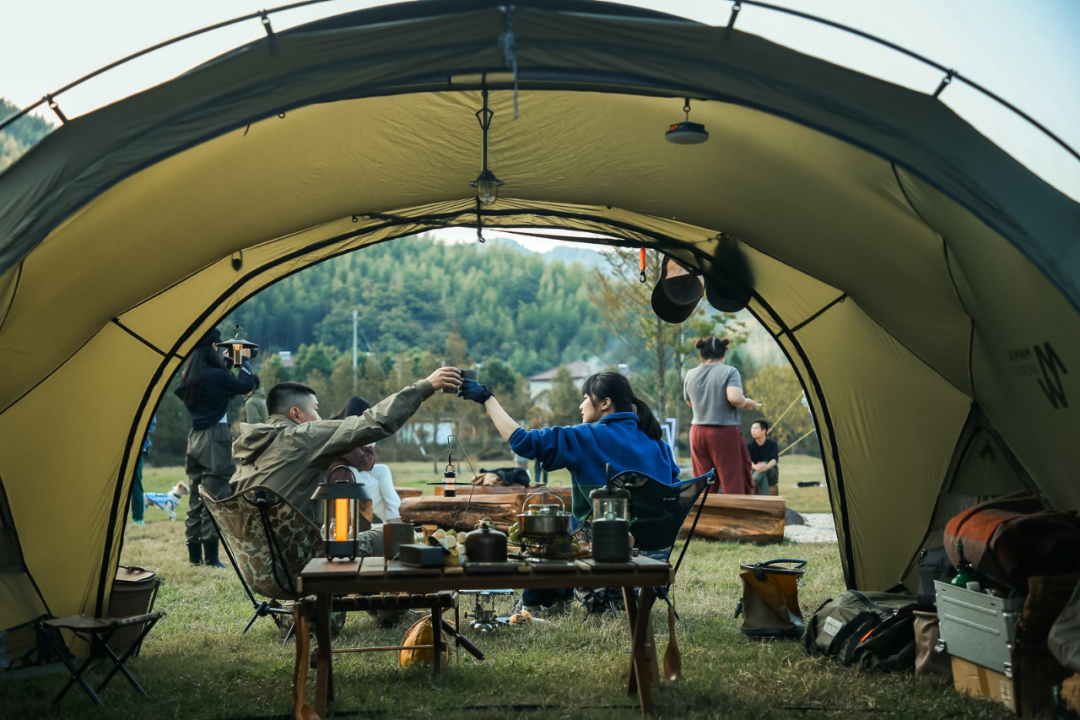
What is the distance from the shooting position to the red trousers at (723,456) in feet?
26.1

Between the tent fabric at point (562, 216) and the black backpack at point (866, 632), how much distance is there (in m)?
0.78

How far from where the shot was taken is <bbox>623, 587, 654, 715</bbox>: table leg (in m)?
3.43

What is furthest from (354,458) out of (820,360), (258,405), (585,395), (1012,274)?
(1012,274)

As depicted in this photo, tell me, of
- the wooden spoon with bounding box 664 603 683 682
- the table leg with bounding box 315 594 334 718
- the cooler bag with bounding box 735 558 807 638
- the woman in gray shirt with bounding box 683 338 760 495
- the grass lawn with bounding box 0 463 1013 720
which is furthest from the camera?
the woman in gray shirt with bounding box 683 338 760 495

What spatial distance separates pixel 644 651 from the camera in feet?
11.4

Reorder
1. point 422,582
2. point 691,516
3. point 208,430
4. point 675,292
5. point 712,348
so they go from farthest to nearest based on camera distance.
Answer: point 691,516 → point 712,348 → point 208,430 → point 675,292 → point 422,582

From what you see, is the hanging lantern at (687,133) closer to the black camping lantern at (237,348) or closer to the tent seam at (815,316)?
the tent seam at (815,316)

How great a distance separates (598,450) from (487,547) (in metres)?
1.60

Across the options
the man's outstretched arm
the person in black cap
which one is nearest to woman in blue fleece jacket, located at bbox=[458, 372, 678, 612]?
the man's outstretched arm

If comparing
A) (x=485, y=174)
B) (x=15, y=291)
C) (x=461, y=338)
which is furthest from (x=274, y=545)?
(x=461, y=338)

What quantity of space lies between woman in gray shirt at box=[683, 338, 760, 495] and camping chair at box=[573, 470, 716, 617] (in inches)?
113

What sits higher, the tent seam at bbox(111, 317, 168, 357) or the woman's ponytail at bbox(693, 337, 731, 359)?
the woman's ponytail at bbox(693, 337, 731, 359)

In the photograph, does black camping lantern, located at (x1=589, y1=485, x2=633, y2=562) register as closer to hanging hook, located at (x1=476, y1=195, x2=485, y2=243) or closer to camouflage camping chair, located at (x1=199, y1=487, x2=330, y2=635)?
camouflage camping chair, located at (x1=199, y1=487, x2=330, y2=635)

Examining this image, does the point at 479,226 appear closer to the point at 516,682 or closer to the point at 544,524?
the point at 544,524
